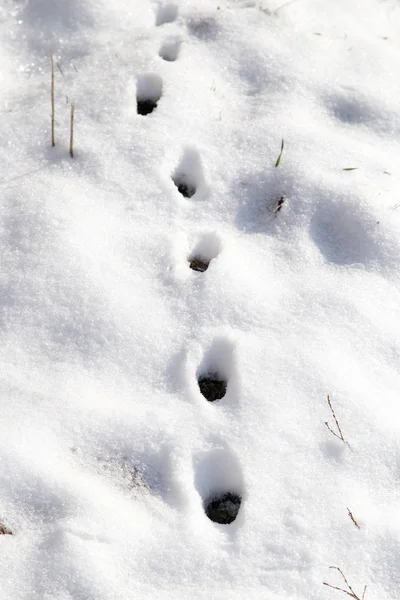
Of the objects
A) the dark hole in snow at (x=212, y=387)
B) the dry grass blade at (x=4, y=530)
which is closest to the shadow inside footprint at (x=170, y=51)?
the dark hole in snow at (x=212, y=387)

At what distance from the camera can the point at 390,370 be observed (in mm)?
2508

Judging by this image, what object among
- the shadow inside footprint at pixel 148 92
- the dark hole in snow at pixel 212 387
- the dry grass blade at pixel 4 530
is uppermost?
the shadow inside footprint at pixel 148 92

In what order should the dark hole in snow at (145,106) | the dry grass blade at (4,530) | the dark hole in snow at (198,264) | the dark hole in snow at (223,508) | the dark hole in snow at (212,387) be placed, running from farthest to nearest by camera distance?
the dark hole in snow at (145,106)
the dark hole in snow at (198,264)
the dark hole in snow at (212,387)
the dark hole in snow at (223,508)
the dry grass blade at (4,530)

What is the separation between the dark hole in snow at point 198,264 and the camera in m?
2.73

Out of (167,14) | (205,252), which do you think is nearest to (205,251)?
(205,252)

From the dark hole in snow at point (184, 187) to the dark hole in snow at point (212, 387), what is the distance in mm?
889

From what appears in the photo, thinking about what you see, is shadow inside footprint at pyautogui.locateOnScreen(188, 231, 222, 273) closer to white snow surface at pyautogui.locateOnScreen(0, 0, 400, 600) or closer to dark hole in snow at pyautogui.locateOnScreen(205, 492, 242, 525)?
white snow surface at pyautogui.locateOnScreen(0, 0, 400, 600)

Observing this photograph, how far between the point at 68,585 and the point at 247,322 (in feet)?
3.71

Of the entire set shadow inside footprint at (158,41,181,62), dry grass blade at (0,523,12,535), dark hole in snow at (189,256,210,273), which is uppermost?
shadow inside footprint at (158,41,181,62)

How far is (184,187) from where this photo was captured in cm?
296

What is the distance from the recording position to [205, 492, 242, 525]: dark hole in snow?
219 cm

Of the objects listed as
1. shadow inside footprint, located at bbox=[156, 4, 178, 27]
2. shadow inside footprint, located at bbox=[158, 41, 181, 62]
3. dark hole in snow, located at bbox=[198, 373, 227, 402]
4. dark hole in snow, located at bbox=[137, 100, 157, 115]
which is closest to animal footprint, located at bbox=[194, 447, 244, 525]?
dark hole in snow, located at bbox=[198, 373, 227, 402]

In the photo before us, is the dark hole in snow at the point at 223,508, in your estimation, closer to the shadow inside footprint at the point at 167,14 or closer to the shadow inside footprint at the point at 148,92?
the shadow inside footprint at the point at 148,92

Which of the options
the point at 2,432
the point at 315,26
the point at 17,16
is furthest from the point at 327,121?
the point at 2,432
